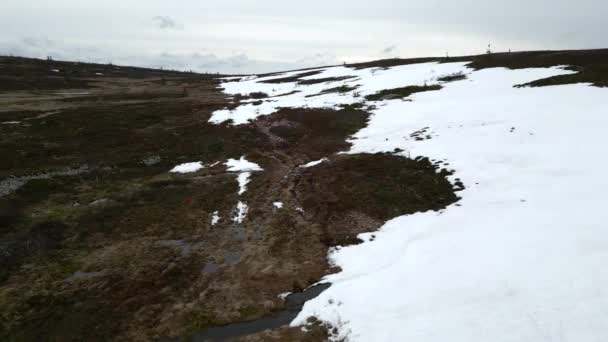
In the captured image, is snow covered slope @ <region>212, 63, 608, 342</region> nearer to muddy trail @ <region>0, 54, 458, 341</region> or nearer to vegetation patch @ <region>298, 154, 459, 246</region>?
vegetation patch @ <region>298, 154, 459, 246</region>

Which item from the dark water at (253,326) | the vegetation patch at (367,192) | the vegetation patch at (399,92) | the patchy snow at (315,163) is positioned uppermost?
the vegetation patch at (399,92)

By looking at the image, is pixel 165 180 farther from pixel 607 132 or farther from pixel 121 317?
pixel 607 132

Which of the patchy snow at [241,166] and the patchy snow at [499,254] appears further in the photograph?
the patchy snow at [241,166]

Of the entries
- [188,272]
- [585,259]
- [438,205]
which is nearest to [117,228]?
[188,272]

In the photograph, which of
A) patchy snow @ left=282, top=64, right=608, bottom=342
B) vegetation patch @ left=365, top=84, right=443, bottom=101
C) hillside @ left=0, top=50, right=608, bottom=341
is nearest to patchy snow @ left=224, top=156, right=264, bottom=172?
hillside @ left=0, top=50, right=608, bottom=341

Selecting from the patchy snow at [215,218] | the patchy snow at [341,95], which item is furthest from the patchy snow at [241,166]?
the patchy snow at [341,95]

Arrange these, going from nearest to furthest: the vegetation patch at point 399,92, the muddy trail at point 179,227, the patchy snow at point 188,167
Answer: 1. the muddy trail at point 179,227
2. the patchy snow at point 188,167
3. the vegetation patch at point 399,92

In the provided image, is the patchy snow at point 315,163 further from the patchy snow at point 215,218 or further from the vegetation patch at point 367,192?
the patchy snow at point 215,218
